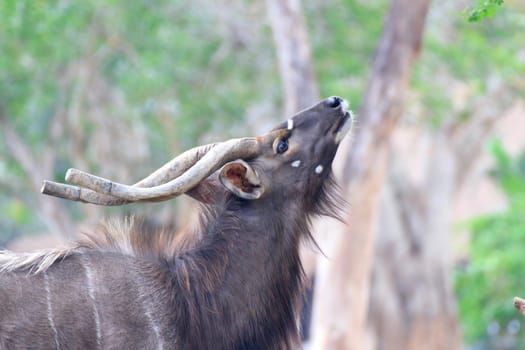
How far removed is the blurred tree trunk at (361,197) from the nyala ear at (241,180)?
721cm

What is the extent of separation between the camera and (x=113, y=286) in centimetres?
543

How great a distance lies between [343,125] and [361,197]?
7.22 metres

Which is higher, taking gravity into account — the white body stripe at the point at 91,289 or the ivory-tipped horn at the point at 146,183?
the ivory-tipped horn at the point at 146,183

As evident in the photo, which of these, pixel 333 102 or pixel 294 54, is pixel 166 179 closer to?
pixel 333 102

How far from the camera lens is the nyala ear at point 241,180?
227 inches

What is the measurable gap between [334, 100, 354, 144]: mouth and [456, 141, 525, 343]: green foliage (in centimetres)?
1271

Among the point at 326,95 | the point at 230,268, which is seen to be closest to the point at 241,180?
the point at 230,268

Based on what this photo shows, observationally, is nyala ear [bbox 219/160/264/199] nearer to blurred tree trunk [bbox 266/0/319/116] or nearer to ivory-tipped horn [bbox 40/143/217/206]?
ivory-tipped horn [bbox 40/143/217/206]

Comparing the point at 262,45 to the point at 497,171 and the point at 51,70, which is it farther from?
the point at 497,171

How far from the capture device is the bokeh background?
43.7 feet

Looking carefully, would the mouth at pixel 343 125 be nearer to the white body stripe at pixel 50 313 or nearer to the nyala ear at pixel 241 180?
the nyala ear at pixel 241 180

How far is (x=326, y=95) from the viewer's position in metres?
16.0

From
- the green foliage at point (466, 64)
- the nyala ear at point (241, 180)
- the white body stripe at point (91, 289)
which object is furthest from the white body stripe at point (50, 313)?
the green foliage at point (466, 64)

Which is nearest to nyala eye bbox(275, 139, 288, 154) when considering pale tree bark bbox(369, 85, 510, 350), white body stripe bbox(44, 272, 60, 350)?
white body stripe bbox(44, 272, 60, 350)
